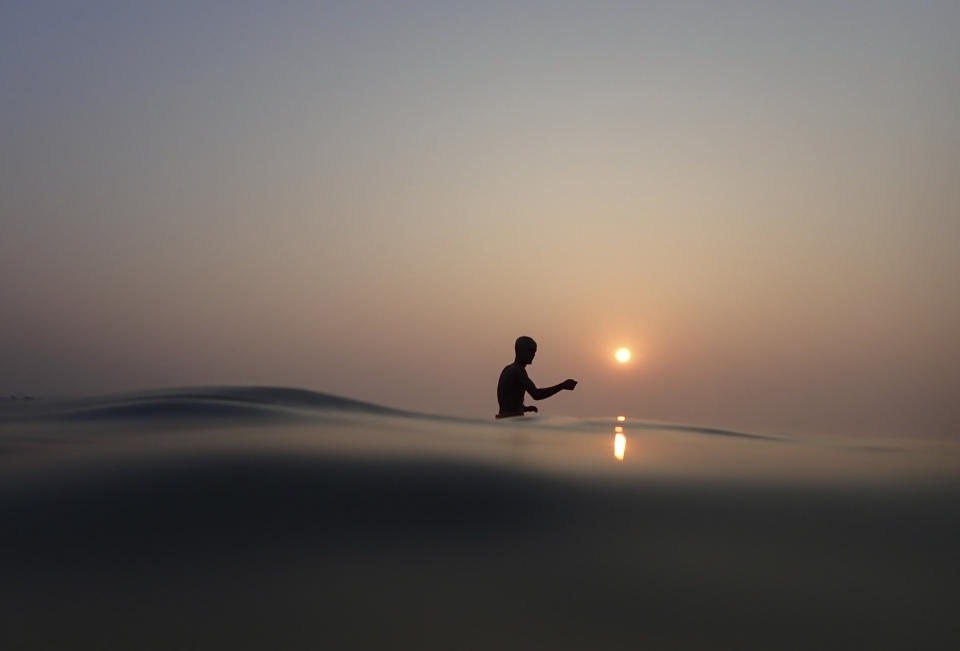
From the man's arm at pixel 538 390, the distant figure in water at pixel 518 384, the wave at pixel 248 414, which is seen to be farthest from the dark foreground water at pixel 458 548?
the distant figure in water at pixel 518 384

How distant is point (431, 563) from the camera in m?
2.13

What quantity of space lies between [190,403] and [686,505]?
14.5 feet

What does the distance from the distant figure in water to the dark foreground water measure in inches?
217

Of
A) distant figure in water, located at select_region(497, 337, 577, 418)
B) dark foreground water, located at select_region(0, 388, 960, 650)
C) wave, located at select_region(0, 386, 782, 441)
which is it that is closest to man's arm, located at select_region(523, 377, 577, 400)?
distant figure in water, located at select_region(497, 337, 577, 418)

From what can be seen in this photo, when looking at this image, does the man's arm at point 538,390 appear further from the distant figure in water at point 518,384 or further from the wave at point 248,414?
the wave at point 248,414

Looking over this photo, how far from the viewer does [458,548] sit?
2.27 metres

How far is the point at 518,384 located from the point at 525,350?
48cm

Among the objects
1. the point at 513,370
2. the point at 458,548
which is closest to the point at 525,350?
the point at 513,370

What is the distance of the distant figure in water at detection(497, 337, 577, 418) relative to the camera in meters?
9.48

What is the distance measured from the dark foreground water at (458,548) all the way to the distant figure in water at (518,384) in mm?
5513

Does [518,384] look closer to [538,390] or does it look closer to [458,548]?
[538,390]

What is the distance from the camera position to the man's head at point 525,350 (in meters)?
9.80

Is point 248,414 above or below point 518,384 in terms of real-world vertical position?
below

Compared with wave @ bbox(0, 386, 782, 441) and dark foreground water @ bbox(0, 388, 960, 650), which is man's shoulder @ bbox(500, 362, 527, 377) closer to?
wave @ bbox(0, 386, 782, 441)
